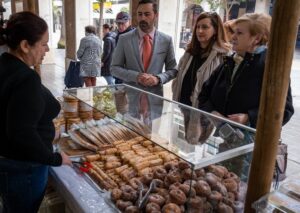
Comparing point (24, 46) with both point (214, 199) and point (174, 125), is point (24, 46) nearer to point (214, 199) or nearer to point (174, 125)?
point (174, 125)

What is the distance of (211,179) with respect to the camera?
1420mm

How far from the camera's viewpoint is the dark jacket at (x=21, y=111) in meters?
1.36

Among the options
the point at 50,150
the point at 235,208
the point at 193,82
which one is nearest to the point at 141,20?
the point at 193,82

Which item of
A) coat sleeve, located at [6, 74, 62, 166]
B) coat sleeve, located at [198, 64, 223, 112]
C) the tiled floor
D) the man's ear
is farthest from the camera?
the tiled floor

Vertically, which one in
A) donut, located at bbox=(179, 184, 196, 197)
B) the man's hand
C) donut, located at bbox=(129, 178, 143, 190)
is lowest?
donut, located at bbox=(129, 178, 143, 190)

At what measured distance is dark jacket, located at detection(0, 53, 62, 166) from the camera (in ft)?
4.47

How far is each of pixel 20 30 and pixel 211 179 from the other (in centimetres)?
116

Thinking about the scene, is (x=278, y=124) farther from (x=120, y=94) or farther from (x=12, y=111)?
(x=120, y=94)

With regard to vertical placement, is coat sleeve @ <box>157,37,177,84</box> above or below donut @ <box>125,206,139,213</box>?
above

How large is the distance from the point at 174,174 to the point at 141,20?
1.89m

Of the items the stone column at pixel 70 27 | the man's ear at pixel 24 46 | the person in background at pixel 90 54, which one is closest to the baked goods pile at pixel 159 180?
the man's ear at pixel 24 46

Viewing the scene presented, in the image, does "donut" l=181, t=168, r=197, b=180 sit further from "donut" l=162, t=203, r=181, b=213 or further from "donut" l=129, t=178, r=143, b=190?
"donut" l=129, t=178, r=143, b=190

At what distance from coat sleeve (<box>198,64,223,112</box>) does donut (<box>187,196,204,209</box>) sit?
1099 mm

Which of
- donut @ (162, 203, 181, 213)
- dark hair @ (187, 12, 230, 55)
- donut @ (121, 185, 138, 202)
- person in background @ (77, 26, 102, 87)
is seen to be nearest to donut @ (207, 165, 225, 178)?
donut @ (162, 203, 181, 213)
